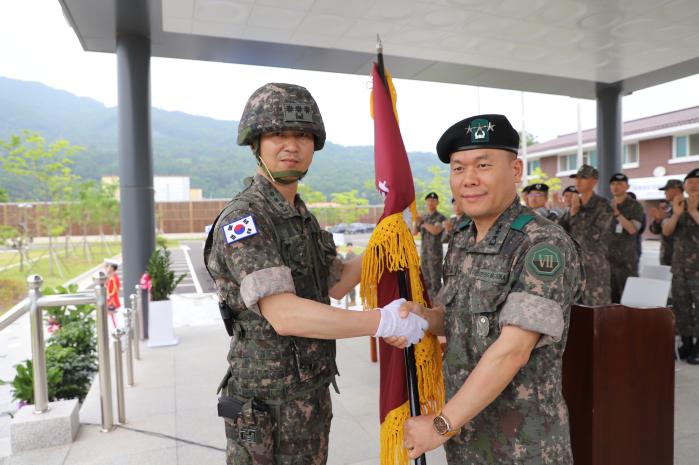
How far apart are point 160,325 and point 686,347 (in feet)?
19.6

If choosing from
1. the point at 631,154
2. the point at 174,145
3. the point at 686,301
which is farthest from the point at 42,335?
the point at 174,145

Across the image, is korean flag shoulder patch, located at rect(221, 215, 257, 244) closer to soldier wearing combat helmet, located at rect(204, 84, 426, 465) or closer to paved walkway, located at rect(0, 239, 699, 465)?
soldier wearing combat helmet, located at rect(204, 84, 426, 465)

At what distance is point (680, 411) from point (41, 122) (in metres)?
127

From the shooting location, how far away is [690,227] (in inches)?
202

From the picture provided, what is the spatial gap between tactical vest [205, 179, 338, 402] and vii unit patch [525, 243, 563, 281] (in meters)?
0.78

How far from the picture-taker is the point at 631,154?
81.5ft

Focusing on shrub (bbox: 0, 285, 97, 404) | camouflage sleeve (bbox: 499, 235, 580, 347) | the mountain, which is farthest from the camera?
the mountain

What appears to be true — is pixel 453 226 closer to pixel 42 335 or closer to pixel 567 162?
pixel 42 335

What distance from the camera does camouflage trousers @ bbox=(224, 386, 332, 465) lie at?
5.42 feet

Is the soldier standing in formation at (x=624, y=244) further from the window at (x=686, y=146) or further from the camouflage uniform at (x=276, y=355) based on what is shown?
the window at (x=686, y=146)

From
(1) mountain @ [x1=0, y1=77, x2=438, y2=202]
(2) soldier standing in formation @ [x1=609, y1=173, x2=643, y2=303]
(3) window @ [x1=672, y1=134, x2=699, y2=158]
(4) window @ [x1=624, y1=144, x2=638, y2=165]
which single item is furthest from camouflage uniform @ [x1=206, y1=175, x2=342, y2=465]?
(1) mountain @ [x1=0, y1=77, x2=438, y2=202]

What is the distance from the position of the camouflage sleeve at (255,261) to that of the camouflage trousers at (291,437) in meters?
0.46

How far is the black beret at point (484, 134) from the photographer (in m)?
1.43

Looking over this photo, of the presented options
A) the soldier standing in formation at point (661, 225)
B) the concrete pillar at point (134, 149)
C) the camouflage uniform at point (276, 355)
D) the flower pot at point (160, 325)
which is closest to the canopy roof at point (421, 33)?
the concrete pillar at point (134, 149)
